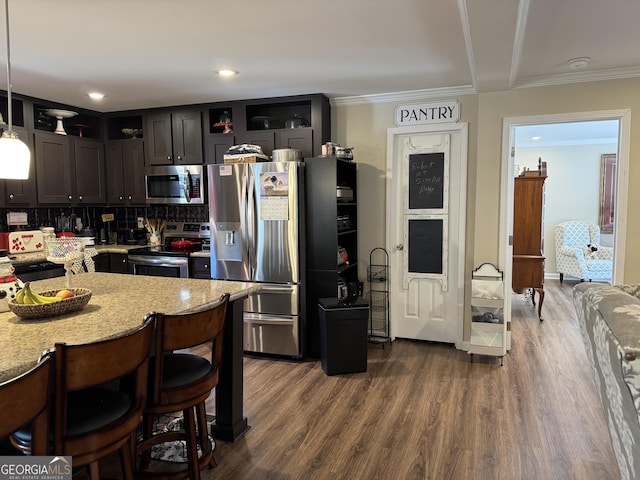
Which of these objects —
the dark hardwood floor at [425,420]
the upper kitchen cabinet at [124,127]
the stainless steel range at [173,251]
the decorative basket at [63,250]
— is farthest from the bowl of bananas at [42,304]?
the upper kitchen cabinet at [124,127]

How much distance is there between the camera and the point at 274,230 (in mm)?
3914

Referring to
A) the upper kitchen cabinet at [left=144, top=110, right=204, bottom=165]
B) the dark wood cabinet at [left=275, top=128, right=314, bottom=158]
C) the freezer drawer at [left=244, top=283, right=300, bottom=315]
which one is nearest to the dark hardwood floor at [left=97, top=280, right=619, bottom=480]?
the freezer drawer at [left=244, top=283, right=300, bottom=315]

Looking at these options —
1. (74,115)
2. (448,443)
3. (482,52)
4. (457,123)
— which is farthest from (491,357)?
(74,115)

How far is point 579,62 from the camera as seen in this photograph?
10.8ft

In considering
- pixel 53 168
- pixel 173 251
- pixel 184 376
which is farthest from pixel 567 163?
pixel 184 376

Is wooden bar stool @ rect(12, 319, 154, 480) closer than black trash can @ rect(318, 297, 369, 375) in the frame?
Yes

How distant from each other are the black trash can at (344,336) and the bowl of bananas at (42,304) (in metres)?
1.97

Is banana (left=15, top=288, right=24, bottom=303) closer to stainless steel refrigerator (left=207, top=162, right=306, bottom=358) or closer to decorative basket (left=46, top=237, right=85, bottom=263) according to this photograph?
decorative basket (left=46, top=237, right=85, bottom=263)

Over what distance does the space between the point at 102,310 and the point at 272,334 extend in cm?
210

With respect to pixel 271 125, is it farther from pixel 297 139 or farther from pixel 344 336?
pixel 344 336

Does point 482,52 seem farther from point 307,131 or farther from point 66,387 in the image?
point 66,387

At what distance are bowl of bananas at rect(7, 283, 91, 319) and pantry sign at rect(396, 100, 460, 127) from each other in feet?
10.6

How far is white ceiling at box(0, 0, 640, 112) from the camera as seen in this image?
2.39 m

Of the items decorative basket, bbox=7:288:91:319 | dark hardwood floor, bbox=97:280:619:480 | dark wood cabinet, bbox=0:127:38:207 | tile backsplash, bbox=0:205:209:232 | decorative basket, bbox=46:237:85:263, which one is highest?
dark wood cabinet, bbox=0:127:38:207
